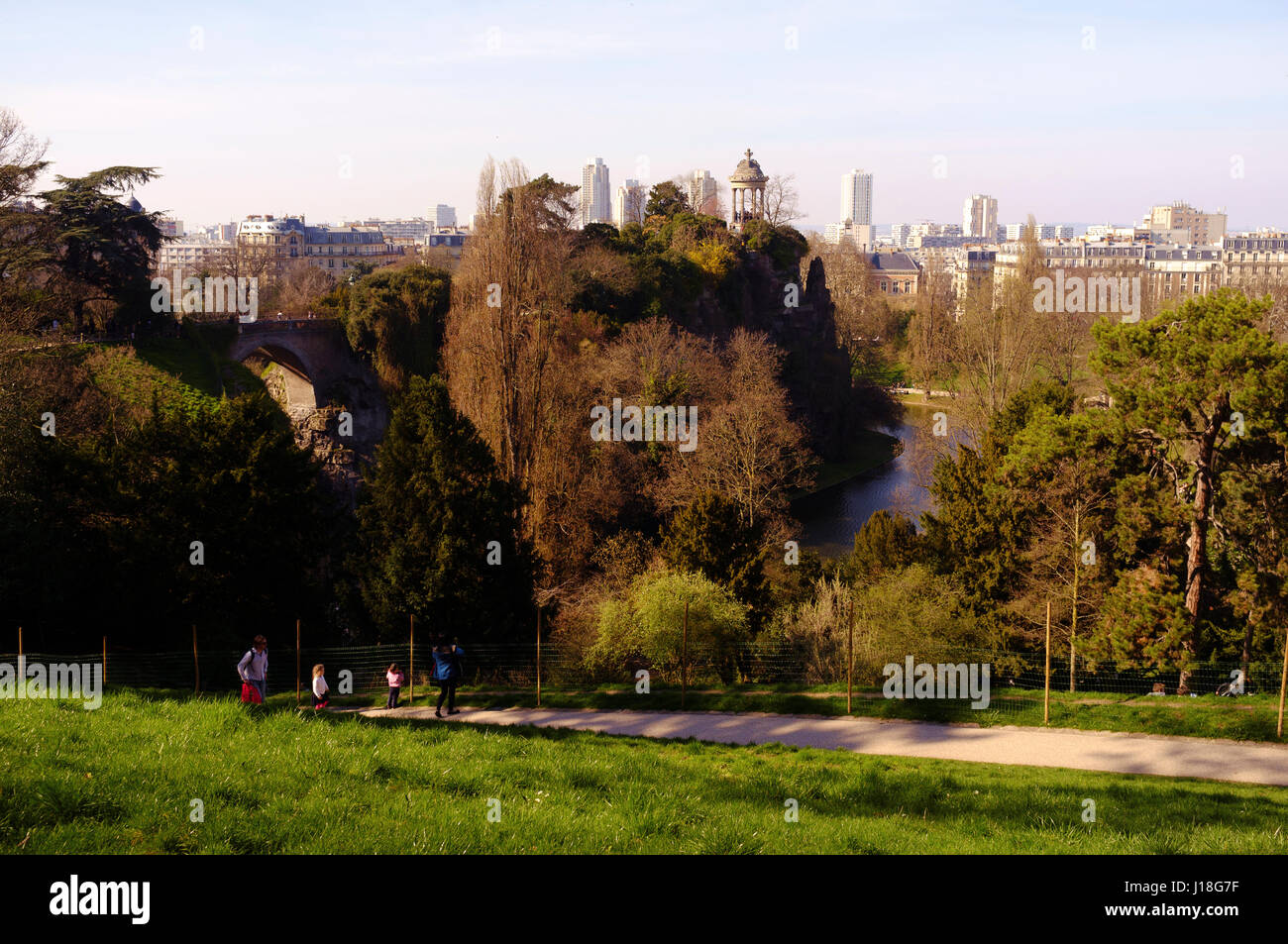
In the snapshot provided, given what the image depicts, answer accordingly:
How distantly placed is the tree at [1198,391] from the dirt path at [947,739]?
17.5 ft

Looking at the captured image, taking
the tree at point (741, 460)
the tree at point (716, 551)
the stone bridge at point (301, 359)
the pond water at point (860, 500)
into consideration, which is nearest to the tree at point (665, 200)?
the pond water at point (860, 500)

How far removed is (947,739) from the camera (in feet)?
44.3

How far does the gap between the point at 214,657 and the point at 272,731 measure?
8.89 metres

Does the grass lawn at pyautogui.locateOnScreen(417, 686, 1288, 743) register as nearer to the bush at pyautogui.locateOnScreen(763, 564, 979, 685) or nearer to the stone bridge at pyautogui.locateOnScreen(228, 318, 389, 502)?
the bush at pyautogui.locateOnScreen(763, 564, 979, 685)

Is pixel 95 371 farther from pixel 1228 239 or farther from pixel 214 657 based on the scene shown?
pixel 1228 239

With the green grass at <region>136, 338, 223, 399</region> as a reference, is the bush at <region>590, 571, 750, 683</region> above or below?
below

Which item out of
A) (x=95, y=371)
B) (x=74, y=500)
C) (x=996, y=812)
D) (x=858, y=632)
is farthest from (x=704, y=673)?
(x=95, y=371)

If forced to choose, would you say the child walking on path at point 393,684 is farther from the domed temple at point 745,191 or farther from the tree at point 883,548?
the domed temple at point 745,191

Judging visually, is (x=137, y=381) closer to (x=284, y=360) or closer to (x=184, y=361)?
(x=184, y=361)

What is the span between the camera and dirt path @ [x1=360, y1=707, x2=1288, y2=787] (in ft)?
40.5

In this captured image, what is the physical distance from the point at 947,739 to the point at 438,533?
1075cm

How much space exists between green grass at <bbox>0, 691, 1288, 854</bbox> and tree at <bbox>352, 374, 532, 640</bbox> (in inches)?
331

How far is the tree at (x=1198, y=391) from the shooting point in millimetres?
17422

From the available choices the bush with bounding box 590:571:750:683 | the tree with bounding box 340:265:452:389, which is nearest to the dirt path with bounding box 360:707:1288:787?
the bush with bounding box 590:571:750:683
